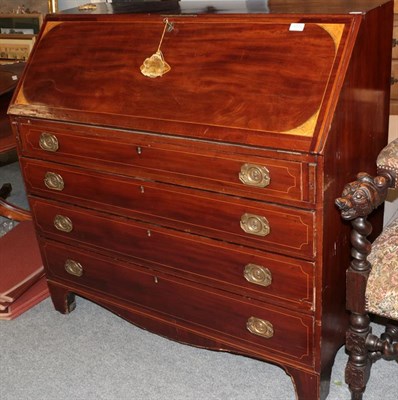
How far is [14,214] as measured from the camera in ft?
11.8

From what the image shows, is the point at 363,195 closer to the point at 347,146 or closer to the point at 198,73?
the point at 347,146

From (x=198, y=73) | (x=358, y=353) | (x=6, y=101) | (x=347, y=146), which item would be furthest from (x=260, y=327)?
(x=6, y=101)

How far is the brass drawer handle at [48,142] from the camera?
92.9 inches

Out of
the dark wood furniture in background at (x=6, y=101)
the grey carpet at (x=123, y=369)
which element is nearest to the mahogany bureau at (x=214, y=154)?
the grey carpet at (x=123, y=369)

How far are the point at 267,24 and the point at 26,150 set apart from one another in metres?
1.14

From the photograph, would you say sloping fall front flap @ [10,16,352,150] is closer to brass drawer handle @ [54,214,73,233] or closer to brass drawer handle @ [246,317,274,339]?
brass drawer handle @ [54,214,73,233]

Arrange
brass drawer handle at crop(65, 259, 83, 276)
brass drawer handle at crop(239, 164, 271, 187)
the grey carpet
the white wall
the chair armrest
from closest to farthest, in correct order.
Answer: the chair armrest < brass drawer handle at crop(239, 164, 271, 187) < the grey carpet < brass drawer handle at crop(65, 259, 83, 276) < the white wall

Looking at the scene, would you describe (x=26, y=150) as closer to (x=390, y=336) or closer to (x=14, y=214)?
(x=14, y=214)

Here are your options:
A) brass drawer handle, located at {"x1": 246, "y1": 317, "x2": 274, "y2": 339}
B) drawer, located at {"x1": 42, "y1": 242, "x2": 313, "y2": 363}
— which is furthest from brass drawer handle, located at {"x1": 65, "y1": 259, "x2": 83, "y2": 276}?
brass drawer handle, located at {"x1": 246, "y1": 317, "x2": 274, "y2": 339}

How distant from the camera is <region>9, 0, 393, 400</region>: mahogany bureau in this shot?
1.80 meters

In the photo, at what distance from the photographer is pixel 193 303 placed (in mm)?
2268

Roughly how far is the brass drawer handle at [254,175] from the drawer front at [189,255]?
0.25 metres

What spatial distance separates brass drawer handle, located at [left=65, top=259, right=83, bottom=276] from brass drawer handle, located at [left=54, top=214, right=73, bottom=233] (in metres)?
0.15

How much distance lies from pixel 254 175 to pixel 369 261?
1.44 ft
